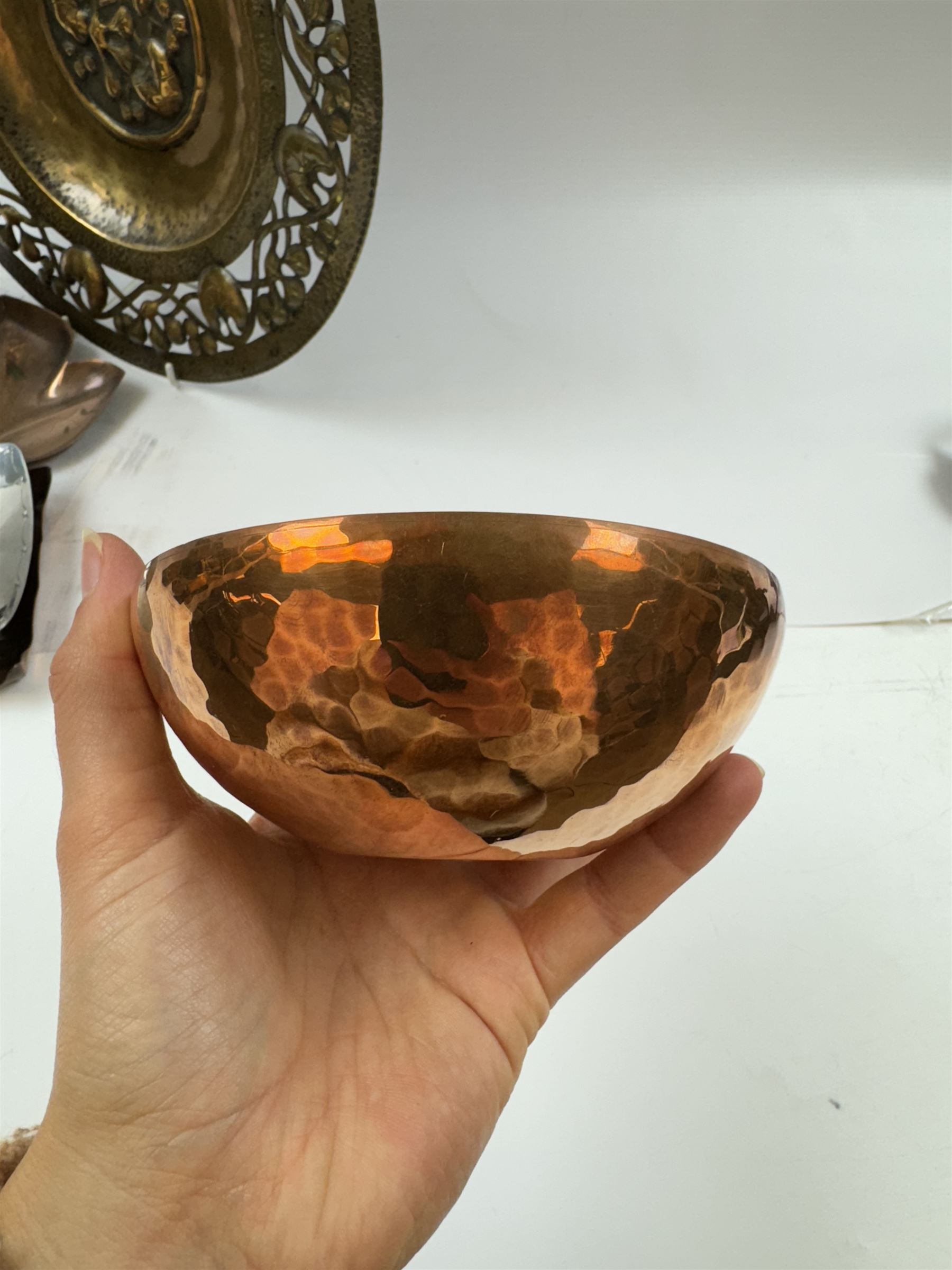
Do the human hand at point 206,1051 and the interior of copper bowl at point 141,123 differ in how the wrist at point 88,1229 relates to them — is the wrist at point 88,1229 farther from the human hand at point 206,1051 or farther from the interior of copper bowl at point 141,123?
the interior of copper bowl at point 141,123

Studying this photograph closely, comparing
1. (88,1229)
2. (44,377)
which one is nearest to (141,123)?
(44,377)

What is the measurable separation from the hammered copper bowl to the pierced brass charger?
53 cm

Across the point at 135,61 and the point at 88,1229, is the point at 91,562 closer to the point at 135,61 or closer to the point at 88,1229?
the point at 88,1229

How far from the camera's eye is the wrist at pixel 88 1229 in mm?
448

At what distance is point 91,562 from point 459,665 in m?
0.28

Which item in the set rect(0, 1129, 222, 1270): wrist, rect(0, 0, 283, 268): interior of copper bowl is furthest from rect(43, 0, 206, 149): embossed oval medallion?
rect(0, 1129, 222, 1270): wrist

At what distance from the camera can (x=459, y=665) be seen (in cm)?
35

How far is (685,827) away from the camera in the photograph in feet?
1.94

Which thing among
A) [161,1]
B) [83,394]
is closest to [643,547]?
[161,1]

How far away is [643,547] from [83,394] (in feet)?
3.12

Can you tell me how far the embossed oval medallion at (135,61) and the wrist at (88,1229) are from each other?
89 cm

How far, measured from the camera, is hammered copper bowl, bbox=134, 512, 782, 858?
34cm

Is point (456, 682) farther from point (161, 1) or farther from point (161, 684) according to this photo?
point (161, 1)

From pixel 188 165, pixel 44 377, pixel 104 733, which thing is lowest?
pixel 104 733
